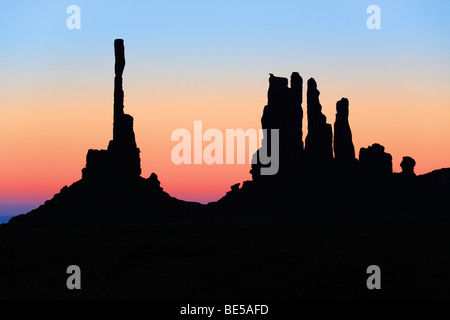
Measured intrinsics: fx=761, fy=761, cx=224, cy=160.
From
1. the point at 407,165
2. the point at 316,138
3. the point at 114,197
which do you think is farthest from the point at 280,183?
the point at 114,197

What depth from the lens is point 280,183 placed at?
118062 millimetres

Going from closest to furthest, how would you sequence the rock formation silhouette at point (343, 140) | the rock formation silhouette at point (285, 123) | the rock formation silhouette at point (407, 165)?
the rock formation silhouette at point (285, 123)
the rock formation silhouette at point (343, 140)
the rock formation silhouette at point (407, 165)

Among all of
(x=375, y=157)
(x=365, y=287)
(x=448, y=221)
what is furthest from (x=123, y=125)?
(x=365, y=287)

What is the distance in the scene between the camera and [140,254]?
69250mm

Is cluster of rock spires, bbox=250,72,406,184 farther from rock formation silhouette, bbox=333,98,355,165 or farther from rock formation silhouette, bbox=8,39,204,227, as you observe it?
rock formation silhouette, bbox=8,39,204,227

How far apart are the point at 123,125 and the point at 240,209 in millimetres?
21690

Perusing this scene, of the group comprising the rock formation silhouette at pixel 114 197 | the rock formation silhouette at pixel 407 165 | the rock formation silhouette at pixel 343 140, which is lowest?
the rock formation silhouette at pixel 114 197

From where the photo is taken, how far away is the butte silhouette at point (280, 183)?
109188 millimetres

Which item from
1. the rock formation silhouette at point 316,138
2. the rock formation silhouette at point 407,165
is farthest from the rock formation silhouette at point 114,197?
the rock formation silhouette at point 407,165

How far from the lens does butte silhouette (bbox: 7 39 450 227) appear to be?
109 meters

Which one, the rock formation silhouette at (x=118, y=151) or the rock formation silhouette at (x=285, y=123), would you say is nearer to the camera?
the rock formation silhouette at (x=118, y=151)

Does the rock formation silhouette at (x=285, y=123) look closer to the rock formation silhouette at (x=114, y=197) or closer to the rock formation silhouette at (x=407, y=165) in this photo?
the rock formation silhouette at (x=114, y=197)

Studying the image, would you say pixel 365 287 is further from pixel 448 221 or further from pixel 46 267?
pixel 448 221

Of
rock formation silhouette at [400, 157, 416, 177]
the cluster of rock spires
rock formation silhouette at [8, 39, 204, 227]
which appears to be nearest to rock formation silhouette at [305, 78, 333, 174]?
the cluster of rock spires
